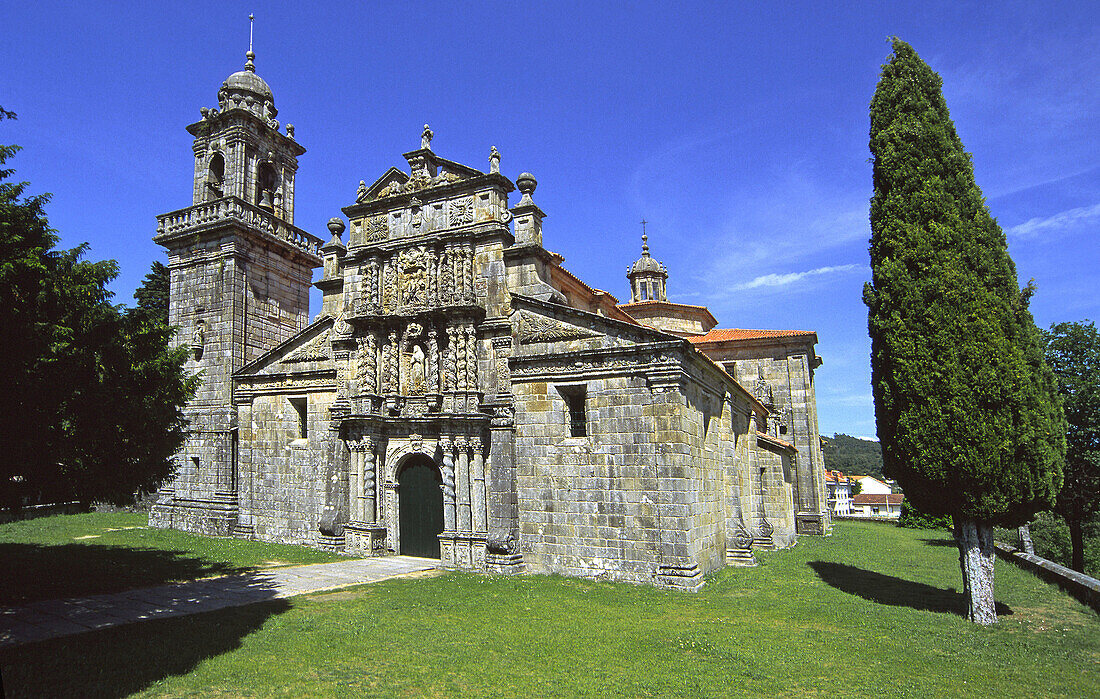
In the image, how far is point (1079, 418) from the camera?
64.4ft

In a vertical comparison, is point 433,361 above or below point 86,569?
above

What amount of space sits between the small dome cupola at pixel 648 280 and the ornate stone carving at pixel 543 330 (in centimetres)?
2074

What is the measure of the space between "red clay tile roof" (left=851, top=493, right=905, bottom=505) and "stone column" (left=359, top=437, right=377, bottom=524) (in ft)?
296

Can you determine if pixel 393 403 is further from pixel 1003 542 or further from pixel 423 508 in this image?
pixel 1003 542

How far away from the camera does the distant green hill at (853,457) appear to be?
412 feet

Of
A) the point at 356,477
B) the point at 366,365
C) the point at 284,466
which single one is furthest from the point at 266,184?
the point at 356,477

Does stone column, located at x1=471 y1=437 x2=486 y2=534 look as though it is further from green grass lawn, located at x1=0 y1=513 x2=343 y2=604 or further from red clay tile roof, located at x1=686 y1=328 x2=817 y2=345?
red clay tile roof, located at x1=686 y1=328 x2=817 y2=345

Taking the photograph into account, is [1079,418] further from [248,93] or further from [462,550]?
[248,93]

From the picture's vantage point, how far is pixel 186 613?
11336mm

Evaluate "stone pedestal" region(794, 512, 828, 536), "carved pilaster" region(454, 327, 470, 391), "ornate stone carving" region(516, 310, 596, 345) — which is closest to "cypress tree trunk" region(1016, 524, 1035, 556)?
"stone pedestal" region(794, 512, 828, 536)

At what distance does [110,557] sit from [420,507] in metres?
8.31

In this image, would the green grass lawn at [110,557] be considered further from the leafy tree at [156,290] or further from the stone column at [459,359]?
the leafy tree at [156,290]

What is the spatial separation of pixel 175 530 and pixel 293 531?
250 inches

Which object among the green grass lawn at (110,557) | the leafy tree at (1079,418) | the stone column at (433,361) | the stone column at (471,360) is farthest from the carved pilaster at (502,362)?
the leafy tree at (1079,418)
